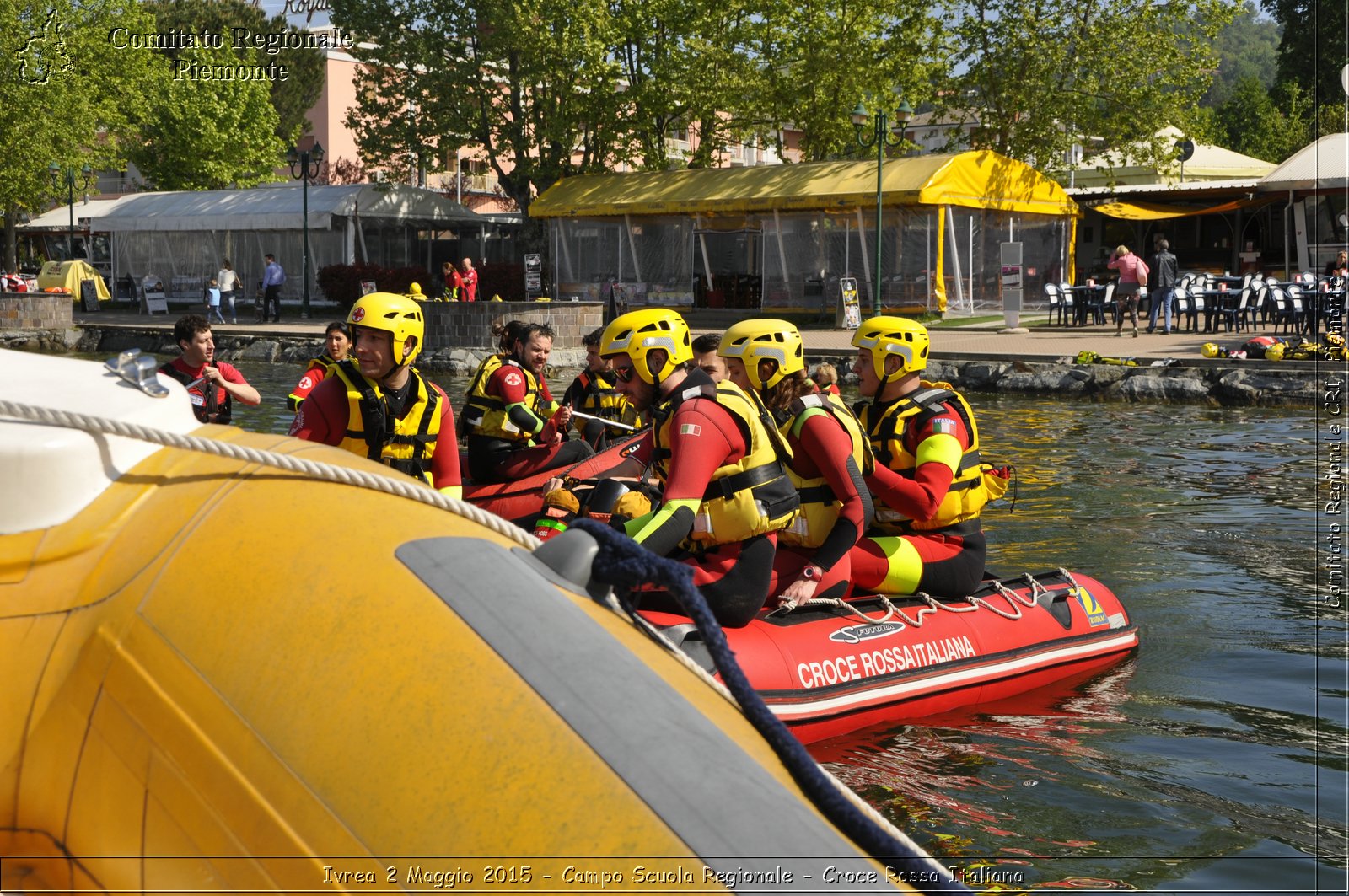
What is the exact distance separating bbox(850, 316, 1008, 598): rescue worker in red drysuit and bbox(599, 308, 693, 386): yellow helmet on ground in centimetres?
114

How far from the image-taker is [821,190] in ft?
105

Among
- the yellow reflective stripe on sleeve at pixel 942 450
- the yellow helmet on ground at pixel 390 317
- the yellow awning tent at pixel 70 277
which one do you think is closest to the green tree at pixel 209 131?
the yellow awning tent at pixel 70 277

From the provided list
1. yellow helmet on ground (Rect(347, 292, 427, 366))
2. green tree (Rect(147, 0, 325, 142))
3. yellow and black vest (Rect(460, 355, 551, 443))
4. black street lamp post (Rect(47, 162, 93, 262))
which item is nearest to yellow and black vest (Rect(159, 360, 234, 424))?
yellow and black vest (Rect(460, 355, 551, 443))

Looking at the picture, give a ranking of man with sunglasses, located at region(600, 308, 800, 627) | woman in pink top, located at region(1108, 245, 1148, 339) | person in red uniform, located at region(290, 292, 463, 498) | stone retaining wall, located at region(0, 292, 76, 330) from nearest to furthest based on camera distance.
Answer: man with sunglasses, located at region(600, 308, 800, 627) < person in red uniform, located at region(290, 292, 463, 498) < woman in pink top, located at region(1108, 245, 1148, 339) < stone retaining wall, located at region(0, 292, 76, 330)

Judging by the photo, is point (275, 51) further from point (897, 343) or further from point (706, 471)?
point (706, 471)

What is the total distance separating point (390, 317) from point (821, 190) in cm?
2672

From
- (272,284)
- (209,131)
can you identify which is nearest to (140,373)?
(272,284)

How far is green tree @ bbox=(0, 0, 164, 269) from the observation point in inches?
1620

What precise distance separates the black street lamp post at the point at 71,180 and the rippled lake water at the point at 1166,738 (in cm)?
3975

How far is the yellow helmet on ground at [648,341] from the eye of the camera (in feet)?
20.7

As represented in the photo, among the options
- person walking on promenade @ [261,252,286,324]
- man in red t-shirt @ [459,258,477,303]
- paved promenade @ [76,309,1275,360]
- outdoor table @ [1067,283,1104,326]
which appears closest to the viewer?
paved promenade @ [76,309,1275,360]

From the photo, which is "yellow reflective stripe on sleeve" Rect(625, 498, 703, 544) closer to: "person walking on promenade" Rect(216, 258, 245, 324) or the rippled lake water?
the rippled lake water

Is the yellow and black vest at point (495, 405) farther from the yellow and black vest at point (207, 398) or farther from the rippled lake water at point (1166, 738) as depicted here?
the rippled lake water at point (1166, 738)

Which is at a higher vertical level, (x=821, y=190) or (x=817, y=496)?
(x=821, y=190)
